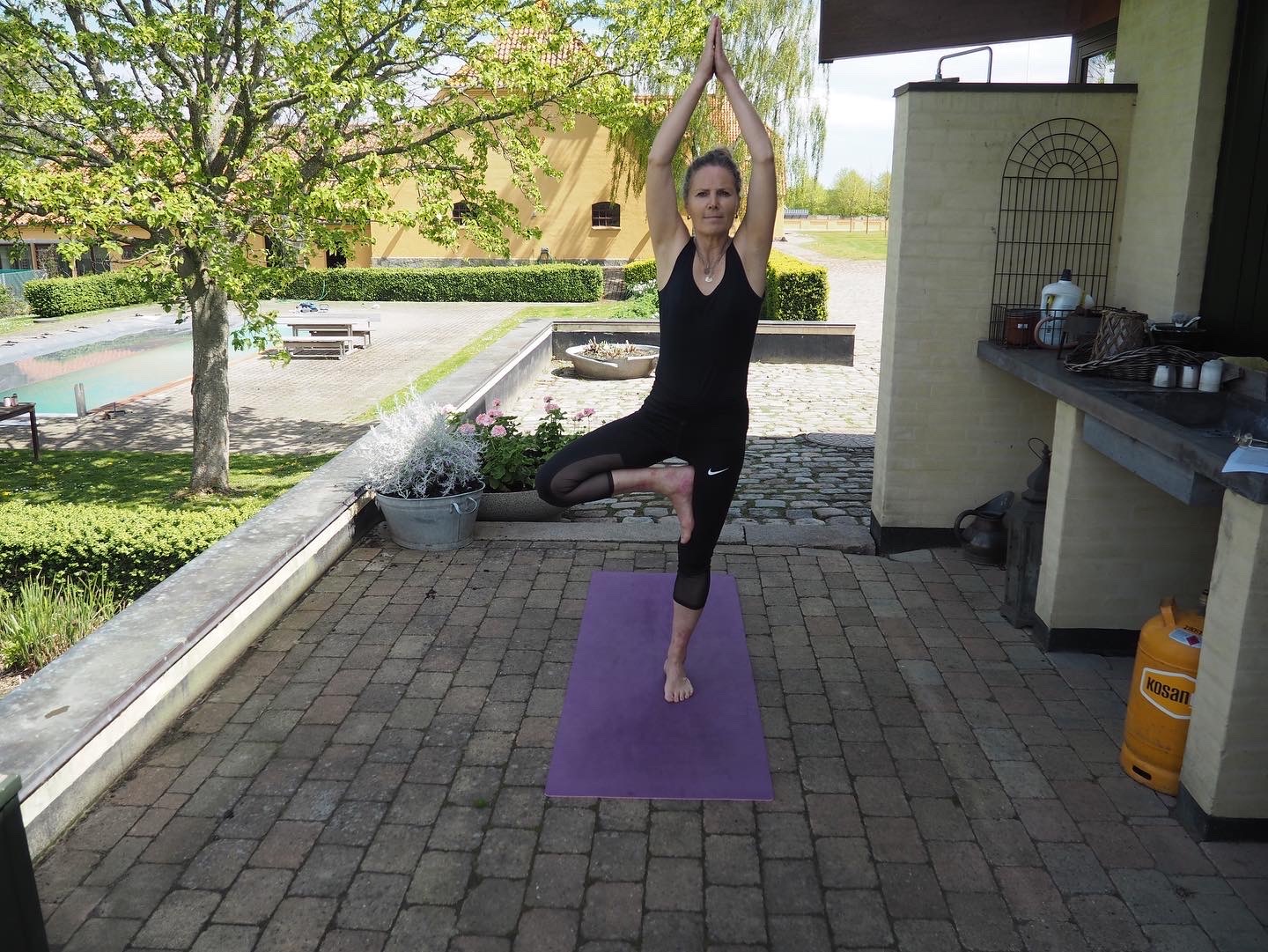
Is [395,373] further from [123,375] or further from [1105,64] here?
[1105,64]

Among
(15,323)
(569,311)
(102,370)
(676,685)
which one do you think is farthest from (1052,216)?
(15,323)

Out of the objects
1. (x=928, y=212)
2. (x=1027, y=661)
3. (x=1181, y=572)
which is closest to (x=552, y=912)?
(x=1027, y=661)

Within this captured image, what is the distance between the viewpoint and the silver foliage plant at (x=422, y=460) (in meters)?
6.43

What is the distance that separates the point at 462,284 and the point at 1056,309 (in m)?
25.0

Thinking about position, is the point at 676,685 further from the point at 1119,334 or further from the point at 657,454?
the point at 1119,334

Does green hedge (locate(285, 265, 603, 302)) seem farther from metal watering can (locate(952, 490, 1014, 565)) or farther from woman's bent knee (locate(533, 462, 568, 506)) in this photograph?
woman's bent knee (locate(533, 462, 568, 506))

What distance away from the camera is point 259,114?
894 cm

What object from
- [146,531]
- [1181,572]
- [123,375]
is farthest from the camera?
[123,375]

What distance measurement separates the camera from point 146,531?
260 inches

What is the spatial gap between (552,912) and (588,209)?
3038 centimetres

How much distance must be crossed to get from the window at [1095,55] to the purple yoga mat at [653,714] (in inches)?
185

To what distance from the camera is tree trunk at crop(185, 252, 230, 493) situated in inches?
378

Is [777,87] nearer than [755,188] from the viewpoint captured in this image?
No

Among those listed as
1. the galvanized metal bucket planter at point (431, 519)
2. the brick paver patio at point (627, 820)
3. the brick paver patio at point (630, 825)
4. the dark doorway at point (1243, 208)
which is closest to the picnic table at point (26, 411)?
the galvanized metal bucket planter at point (431, 519)
